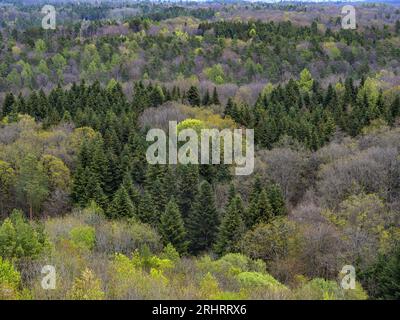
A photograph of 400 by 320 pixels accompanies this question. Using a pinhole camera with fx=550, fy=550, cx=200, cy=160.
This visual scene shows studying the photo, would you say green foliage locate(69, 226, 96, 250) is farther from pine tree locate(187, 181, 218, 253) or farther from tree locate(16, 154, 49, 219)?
tree locate(16, 154, 49, 219)

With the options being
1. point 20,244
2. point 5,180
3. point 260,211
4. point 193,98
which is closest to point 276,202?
point 260,211

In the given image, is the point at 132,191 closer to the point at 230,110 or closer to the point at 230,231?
the point at 230,231

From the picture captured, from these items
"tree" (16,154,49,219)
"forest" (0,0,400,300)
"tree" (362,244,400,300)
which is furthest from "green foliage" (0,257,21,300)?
"tree" (16,154,49,219)

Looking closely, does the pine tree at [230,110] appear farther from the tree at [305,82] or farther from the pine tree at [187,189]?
the tree at [305,82]

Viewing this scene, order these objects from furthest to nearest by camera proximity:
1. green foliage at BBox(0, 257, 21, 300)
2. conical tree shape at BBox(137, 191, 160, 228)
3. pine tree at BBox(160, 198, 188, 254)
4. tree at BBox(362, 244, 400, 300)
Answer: conical tree shape at BBox(137, 191, 160, 228) → pine tree at BBox(160, 198, 188, 254) → tree at BBox(362, 244, 400, 300) → green foliage at BBox(0, 257, 21, 300)

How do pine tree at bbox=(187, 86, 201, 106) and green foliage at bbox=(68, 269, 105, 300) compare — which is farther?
pine tree at bbox=(187, 86, 201, 106)

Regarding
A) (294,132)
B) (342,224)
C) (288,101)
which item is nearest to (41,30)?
(288,101)
